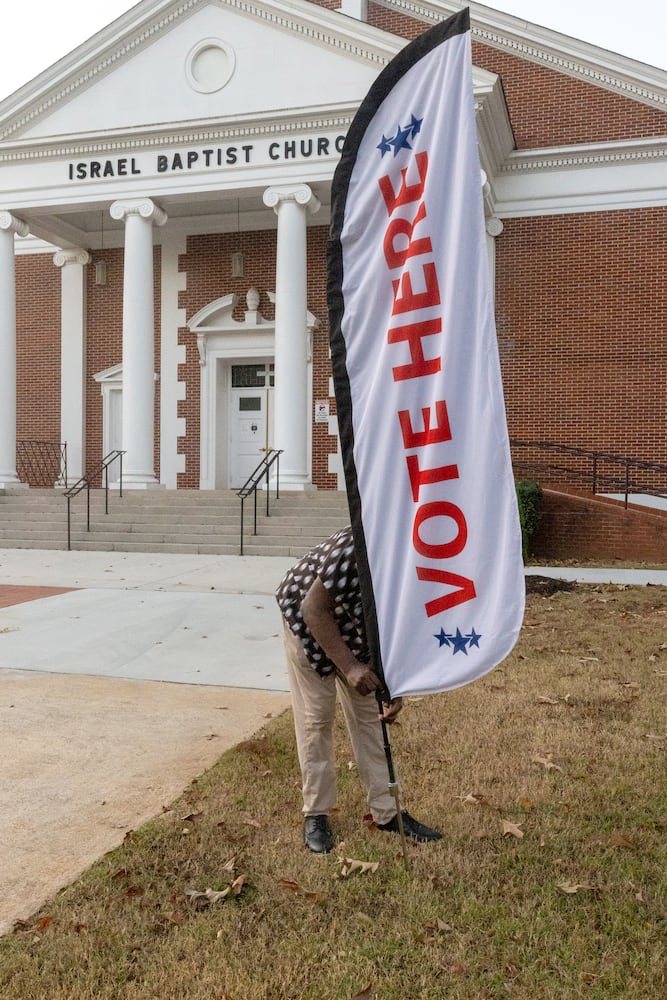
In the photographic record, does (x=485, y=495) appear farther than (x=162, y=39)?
No

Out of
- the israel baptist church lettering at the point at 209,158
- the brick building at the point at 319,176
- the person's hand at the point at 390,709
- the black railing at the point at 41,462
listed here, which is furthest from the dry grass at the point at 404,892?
the black railing at the point at 41,462

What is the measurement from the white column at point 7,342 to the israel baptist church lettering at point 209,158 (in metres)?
1.90

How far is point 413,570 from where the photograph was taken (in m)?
2.76

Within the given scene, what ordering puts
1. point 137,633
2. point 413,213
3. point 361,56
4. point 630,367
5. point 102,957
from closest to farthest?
1. point 102,957
2. point 413,213
3. point 137,633
4. point 361,56
5. point 630,367

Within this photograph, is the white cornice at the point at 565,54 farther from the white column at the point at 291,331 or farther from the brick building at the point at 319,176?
the white column at the point at 291,331

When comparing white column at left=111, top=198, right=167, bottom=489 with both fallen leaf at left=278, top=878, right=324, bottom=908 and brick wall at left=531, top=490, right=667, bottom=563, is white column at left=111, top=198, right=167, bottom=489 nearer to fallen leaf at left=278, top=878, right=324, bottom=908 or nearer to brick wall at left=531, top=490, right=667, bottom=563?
brick wall at left=531, top=490, right=667, bottom=563

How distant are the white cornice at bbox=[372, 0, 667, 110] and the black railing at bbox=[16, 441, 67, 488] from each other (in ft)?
42.7

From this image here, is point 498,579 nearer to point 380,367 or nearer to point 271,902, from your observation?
point 380,367

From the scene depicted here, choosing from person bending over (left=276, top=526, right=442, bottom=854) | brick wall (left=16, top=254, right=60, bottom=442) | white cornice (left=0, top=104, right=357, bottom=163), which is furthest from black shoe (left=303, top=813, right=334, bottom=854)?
brick wall (left=16, top=254, right=60, bottom=442)

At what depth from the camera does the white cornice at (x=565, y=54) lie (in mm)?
16797

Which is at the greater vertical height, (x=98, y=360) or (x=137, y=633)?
(x=98, y=360)

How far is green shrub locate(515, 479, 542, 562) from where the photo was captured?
13.6 meters

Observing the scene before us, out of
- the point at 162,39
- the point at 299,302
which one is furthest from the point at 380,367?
the point at 162,39

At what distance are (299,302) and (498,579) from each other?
45.9 ft
